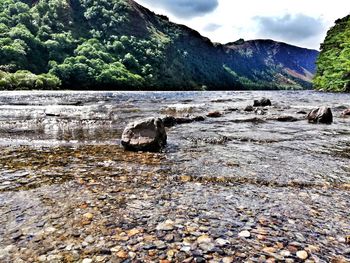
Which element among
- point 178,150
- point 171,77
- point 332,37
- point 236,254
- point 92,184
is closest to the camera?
point 236,254

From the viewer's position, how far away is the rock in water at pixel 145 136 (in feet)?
36.4

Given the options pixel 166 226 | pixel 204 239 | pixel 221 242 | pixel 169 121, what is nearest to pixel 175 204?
pixel 166 226

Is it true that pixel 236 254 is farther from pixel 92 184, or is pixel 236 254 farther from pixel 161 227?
pixel 92 184

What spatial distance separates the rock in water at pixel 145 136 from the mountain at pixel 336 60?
2989 inches

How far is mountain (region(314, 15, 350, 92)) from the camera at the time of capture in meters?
78.2

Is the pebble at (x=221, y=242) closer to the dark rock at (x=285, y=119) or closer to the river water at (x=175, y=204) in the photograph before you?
the river water at (x=175, y=204)

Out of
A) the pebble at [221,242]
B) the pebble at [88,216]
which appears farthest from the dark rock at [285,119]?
the pebble at [88,216]

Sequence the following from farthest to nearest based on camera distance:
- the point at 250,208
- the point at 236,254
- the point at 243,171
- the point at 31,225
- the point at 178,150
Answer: the point at 178,150, the point at 243,171, the point at 250,208, the point at 31,225, the point at 236,254

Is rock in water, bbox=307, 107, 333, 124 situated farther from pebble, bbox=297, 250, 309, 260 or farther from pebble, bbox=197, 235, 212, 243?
pebble, bbox=197, 235, 212, 243

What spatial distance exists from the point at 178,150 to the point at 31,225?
267 inches

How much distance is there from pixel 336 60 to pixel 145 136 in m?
88.6

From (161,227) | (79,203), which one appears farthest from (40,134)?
(161,227)

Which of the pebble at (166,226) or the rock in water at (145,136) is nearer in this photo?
the pebble at (166,226)

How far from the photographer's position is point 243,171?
8.42 meters
